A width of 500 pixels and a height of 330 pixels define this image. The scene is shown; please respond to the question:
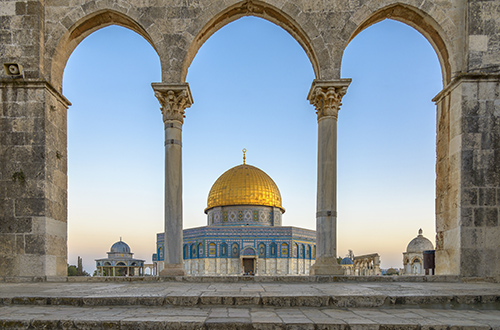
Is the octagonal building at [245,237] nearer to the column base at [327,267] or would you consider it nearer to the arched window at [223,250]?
the arched window at [223,250]

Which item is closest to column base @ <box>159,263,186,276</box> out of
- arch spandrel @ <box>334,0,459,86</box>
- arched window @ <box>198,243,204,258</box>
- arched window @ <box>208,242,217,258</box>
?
arch spandrel @ <box>334,0,459,86</box>

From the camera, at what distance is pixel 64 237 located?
30.4 ft

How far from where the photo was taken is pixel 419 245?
100 ft

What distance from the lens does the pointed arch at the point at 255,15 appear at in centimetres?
888

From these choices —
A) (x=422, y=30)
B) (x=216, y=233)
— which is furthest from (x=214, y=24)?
(x=216, y=233)

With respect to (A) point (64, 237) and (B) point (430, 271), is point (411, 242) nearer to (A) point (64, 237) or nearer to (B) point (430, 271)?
(B) point (430, 271)

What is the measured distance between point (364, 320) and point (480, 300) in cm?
210

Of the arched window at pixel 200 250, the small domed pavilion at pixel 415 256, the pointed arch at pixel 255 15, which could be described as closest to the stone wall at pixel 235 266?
the arched window at pixel 200 250

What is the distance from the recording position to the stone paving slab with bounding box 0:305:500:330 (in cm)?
417

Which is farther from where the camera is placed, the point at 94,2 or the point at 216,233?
the point at 216,233

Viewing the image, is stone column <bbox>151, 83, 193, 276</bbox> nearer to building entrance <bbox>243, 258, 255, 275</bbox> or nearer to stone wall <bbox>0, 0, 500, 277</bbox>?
stone wall <bbox>0, 0, 500, 277</bbox>

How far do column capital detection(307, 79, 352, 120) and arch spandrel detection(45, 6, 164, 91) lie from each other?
11.4ft

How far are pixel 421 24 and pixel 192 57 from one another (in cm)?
513

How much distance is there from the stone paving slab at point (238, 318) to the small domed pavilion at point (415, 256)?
88.6 feet
